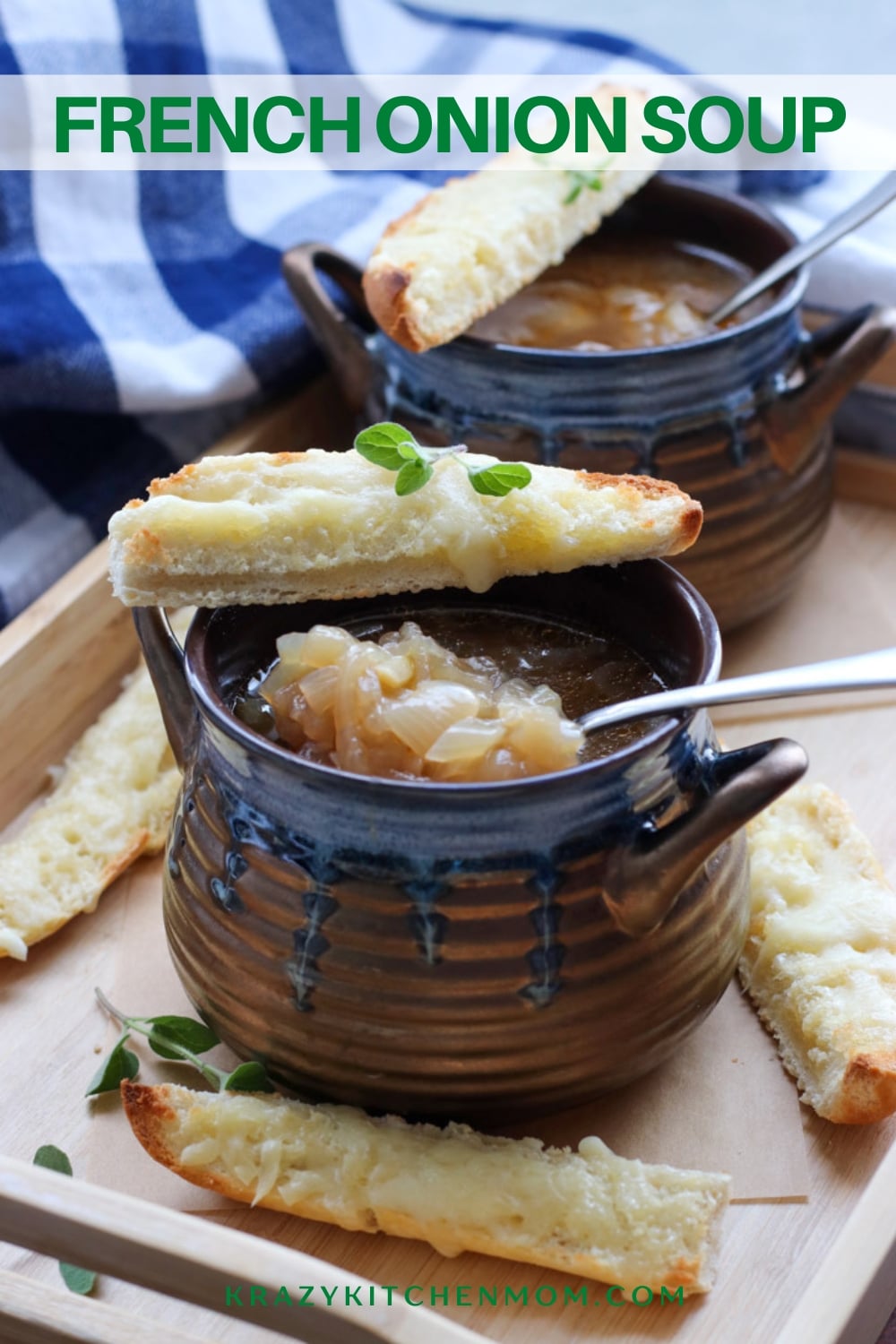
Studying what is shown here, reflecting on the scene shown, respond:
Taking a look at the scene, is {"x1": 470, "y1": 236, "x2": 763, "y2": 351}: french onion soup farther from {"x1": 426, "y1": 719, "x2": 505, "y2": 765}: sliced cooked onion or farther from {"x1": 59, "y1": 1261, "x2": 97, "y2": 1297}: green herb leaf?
{"x1": 59, "y1": 1261, "x2": 97, "y2": 1297}: green herb leaf

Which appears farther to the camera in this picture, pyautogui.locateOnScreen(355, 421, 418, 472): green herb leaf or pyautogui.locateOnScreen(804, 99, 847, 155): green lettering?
pyautogui.locateOnScreen(804, 99, 847, 155): green lettering

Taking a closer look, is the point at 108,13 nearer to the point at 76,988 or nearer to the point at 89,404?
the point at 89,404

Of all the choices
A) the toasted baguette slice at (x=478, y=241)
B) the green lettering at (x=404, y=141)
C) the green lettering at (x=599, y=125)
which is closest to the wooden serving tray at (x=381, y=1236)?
the toasted baguette slice at (x=478, y=241)

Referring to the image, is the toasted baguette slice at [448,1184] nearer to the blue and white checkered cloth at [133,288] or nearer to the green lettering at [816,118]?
the blue and white checkered cloth at [133,288]

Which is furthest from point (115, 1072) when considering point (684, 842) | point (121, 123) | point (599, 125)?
point (121, 123)

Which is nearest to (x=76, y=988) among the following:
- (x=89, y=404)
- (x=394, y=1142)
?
(x=394, y=1142)

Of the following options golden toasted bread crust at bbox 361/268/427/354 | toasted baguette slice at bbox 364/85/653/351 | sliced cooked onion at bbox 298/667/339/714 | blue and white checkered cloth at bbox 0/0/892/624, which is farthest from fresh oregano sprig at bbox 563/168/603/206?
sliced cooked onion at bbox 298/667/339/714

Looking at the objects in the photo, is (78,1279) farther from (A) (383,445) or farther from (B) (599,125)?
(B) (599,125)
